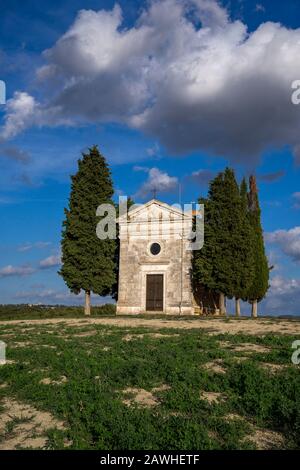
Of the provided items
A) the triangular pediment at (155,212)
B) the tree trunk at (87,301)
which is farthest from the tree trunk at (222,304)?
the tree trunk at (87,301)

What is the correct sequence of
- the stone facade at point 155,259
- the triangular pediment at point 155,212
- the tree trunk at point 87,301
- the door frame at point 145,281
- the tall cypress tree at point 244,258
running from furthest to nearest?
the triangular pediment at point 155,212, the door frame at point 145,281, the stone facade at point 155,259, the tree trunk at point 87,301, the tall cypress tree at point 244,258

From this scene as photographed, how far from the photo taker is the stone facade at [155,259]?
1155 inches

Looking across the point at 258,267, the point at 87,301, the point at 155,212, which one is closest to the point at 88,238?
the point at 87,301

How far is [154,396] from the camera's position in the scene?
7.73 m

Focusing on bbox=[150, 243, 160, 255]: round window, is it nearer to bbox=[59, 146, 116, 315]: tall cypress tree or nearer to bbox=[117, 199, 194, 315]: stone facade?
bbox=[117, 199, 194, 315]: stone facade

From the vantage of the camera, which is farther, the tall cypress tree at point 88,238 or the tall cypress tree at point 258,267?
the tall cypress tree at point 258,267

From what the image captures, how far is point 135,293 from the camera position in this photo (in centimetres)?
3039

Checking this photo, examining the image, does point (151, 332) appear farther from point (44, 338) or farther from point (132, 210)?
point (132, 210)

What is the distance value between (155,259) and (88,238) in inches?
191

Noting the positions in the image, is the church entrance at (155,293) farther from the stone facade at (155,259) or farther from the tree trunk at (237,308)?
the tree trunk at (237,308)

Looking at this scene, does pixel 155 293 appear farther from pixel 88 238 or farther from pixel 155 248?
pixel 88 238

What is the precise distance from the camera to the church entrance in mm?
29750

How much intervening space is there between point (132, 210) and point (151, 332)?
17522 mm
